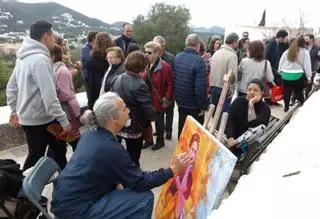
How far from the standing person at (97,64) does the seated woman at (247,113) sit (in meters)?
1.82

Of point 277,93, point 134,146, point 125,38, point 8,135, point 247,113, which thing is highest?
point 125,38

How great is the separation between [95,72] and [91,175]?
2860 millimetres

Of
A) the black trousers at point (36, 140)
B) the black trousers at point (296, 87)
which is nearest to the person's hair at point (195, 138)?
the black trousers at point (36, 140)

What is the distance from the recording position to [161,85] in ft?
17.3

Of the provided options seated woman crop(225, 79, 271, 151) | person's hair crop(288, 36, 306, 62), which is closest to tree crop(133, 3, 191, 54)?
person's hair crop(288, 36, 306, 62)

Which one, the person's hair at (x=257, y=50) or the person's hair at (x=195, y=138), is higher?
the person's hair at (x=257, y=50)

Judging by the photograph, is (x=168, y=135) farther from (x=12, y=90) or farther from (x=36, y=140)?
(x=12, y=90)

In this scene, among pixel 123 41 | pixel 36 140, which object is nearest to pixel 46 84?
pixel 36 140

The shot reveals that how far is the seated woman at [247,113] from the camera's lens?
4.35m

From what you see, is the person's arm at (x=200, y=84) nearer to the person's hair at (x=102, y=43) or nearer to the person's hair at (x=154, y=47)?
the person's hair at (x=154, y=47)

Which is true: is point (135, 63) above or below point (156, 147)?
above

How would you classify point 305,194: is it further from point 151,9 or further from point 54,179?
point 151,9

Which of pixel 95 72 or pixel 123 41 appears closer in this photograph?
pixel 95 72

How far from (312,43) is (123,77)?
6.78 meters
